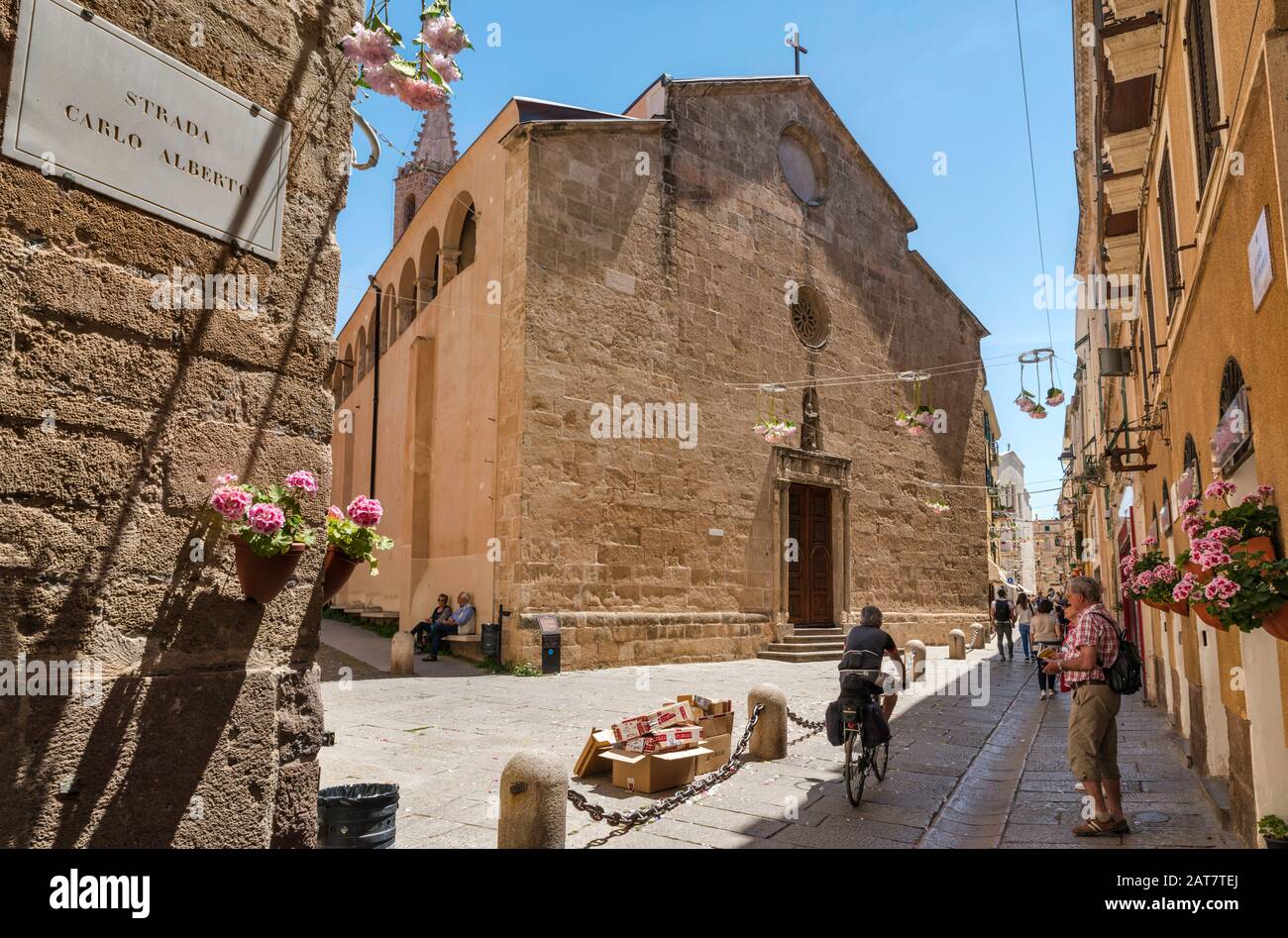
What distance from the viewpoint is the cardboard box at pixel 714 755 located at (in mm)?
6535

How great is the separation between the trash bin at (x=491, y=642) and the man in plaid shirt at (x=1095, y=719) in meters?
8.35

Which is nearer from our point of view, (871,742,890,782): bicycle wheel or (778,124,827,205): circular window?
(871,742,890,782): bicycle wheel

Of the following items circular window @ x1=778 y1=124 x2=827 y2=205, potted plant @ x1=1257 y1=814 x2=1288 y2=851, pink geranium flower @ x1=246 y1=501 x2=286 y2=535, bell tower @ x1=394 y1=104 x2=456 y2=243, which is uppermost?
bell tower @ x1=394 y1=104 x2=456 y2=243

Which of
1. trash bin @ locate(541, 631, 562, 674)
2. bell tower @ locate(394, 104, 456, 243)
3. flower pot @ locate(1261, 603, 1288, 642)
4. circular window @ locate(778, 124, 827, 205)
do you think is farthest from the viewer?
bell tower @ locate(394, 104, 456, 243)

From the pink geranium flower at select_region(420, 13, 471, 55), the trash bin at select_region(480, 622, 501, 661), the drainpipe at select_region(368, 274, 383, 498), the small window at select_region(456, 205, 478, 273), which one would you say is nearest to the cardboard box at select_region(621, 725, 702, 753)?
the pink geranium flower at select_region(420, 13, 471, 55)

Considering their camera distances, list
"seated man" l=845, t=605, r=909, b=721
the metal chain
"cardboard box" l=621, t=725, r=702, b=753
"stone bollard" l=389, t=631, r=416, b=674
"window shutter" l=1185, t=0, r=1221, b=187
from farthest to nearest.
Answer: "stone bollard" l=389, t=631, r=416, b=674
"seated man" l=845, t=605, r=909, b=721
"cardboard box" l=621, t=725, r=702, b=753
"window shutter" l=1185, t=0, r=1221, b=187
the metal chain

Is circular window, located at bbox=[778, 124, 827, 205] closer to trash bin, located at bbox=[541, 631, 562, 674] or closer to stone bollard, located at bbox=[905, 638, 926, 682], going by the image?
stone bollard, located at bbox=[905, 638, 926, 682]

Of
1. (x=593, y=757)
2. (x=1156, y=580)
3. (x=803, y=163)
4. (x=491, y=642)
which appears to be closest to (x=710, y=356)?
A: (x=803, y=163)

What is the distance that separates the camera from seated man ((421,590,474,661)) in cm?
1269

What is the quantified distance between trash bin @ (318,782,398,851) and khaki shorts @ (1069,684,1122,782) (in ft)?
12.8

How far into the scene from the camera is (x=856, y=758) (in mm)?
6195

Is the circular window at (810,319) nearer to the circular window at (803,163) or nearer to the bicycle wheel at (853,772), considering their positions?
the circular window at (803,163)

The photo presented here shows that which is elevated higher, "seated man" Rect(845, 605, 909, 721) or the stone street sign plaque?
the stone street sign plaque

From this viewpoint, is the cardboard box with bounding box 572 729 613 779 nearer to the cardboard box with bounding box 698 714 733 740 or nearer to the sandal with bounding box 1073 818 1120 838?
the cardboard box with bounding box 698 714 733 740
